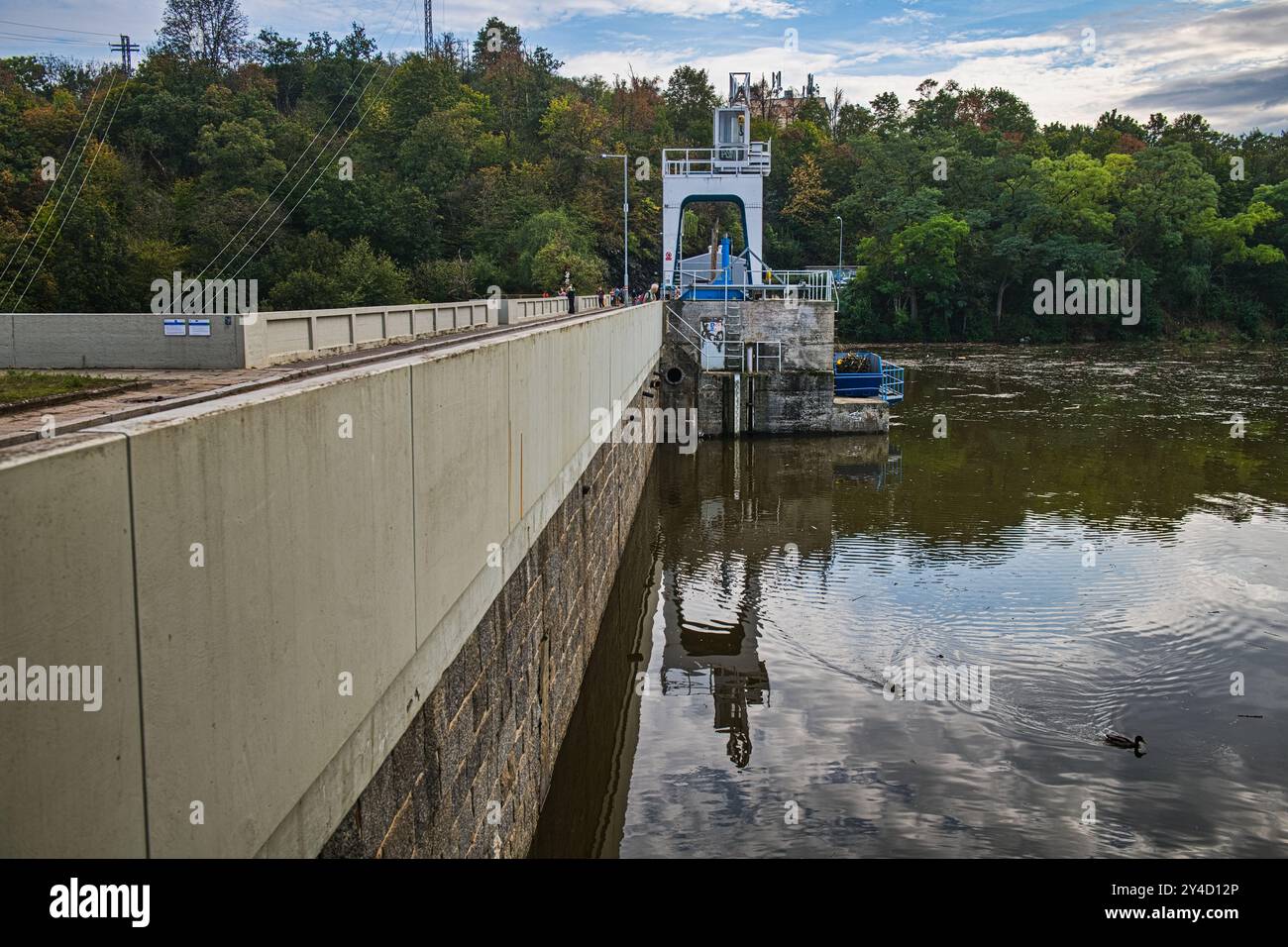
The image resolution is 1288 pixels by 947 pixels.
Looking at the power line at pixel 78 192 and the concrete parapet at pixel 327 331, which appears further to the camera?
the power line at pixel 78 192

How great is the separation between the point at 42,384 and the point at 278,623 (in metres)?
2.90

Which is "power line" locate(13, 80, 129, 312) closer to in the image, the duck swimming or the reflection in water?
the reflection in water

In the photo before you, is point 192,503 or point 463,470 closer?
point 192,503

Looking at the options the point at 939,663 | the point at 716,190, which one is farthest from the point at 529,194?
the point at 939,663

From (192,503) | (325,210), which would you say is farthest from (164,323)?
(325,210)

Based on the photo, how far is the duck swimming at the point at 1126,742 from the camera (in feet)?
37.3

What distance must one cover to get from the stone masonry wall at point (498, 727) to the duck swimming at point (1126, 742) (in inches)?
222

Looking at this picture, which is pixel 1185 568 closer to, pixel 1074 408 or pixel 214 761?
pixel 214 761

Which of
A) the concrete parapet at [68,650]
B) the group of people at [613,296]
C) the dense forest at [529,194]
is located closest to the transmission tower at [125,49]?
the dense forest at [529,194]

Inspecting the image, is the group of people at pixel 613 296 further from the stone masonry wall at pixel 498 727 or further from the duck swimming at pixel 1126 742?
the duck swimming at pixel 1126 742

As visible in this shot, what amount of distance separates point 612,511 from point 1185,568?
30.8 feet

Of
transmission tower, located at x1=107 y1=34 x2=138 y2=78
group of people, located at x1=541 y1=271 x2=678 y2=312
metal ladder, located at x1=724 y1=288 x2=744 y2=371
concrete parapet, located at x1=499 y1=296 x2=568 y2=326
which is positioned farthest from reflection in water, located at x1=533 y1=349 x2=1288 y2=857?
transmission tower, located at x1=107 y1=34 x2=138 y2=78

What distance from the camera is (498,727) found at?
7.74m

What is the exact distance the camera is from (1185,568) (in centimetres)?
1816
